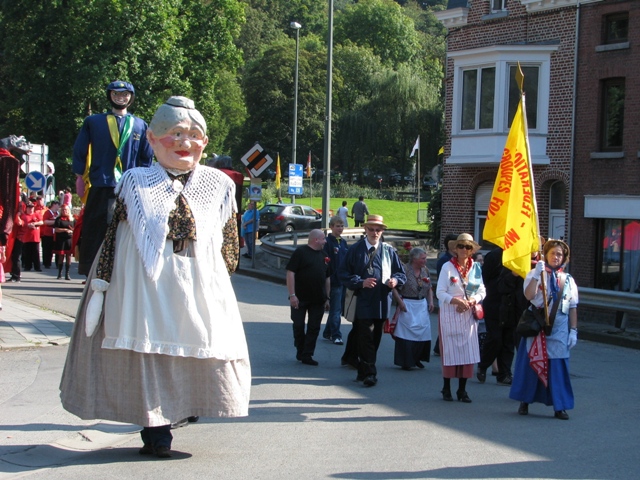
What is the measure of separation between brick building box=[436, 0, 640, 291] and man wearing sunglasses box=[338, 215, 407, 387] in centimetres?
1477

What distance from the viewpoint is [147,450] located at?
6.00 meters

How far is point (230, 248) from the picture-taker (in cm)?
605

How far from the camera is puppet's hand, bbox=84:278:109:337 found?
5562mm

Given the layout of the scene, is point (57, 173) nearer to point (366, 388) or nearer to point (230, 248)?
point (366, 388)

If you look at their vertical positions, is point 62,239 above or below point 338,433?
above

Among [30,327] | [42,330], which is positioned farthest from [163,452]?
[30,327]

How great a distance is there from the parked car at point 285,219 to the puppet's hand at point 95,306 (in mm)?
34698

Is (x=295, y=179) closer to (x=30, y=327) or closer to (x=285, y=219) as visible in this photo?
(x=285, y=219)

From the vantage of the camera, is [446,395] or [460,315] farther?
[460,315]

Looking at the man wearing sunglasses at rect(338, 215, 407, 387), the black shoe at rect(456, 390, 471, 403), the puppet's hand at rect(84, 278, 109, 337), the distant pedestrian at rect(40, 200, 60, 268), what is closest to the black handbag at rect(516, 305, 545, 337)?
the black shoe at rect(456, 390, 471, 403)

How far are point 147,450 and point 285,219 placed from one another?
1376 inches

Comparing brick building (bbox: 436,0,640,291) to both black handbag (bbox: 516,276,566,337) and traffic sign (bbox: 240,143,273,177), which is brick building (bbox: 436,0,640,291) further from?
black handbag (bbox: 516,276,566,337)

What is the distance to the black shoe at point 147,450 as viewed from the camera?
5.97m

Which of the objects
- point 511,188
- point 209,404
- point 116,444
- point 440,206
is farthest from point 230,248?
point 440,206
